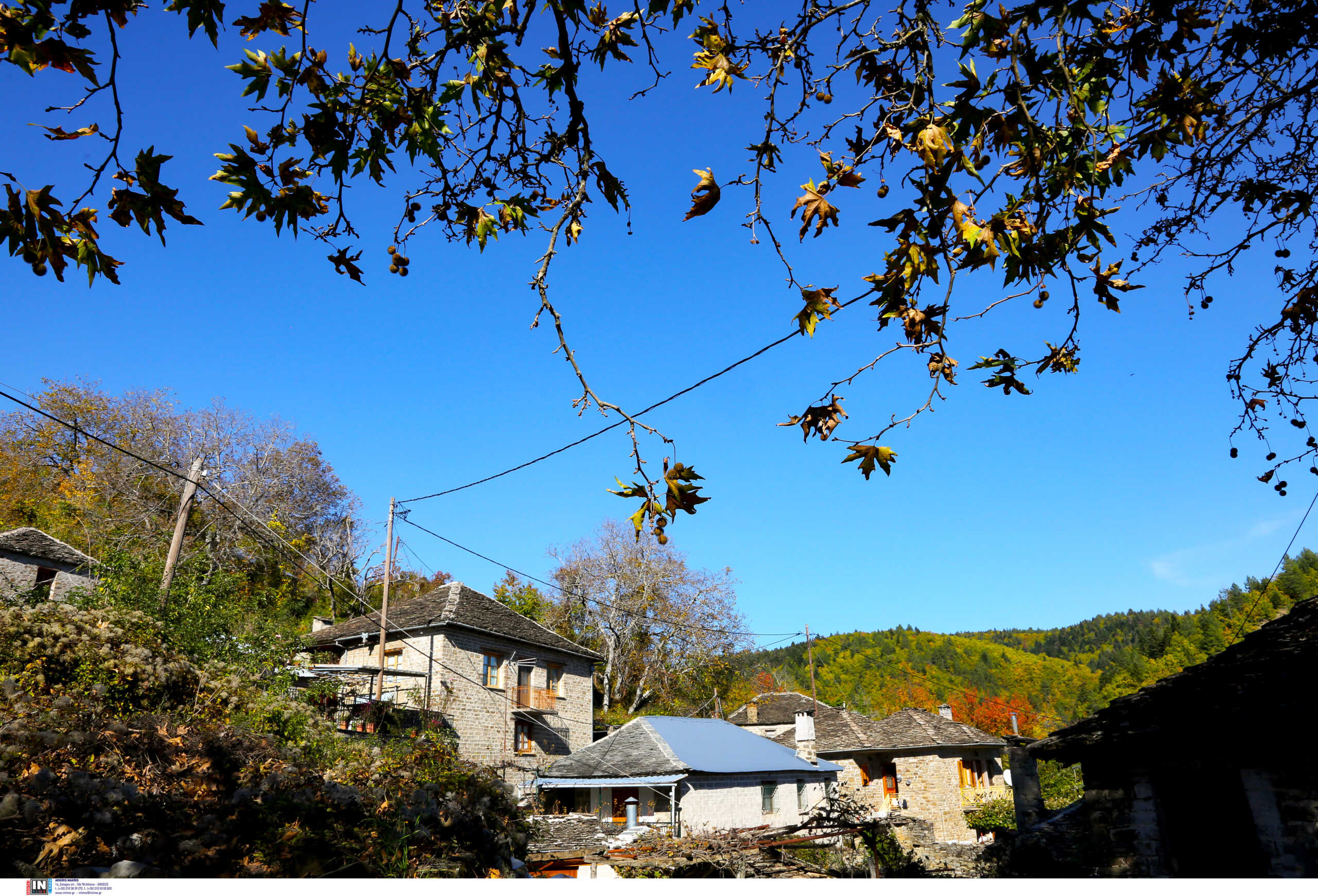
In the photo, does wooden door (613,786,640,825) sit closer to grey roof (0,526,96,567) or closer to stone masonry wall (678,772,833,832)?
stone masonry wall (678,772,833,832)

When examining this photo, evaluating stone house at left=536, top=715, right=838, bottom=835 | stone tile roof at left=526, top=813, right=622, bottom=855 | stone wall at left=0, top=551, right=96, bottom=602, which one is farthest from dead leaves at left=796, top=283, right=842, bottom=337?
stone wall at left=0, top=551, right=96, bottom=602

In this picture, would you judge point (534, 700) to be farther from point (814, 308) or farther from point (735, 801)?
point (814, 308)

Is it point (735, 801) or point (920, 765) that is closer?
point (735, 801)

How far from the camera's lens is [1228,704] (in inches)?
340

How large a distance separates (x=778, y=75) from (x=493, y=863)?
9.10 metres

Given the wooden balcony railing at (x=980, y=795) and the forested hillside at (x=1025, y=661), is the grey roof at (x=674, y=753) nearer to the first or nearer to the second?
the wooden balcony railing at (x=980, y=795)

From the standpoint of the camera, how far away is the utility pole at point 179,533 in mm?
14805

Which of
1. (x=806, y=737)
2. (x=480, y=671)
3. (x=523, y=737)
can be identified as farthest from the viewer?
(x=523, y=737)

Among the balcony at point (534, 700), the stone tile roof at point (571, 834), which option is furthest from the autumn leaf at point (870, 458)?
the balcony at point (534, 700)

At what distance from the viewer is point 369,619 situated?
2842 centimetres

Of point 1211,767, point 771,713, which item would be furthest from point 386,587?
point 771,713

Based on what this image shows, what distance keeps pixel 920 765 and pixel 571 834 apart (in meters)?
19.5

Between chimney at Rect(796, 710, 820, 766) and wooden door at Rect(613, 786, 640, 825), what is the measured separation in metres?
7.28

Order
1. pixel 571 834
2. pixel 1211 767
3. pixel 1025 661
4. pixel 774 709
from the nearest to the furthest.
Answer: pixel 1211 767
pixel 571 834
pixel 774 709
pixel 1025 661
